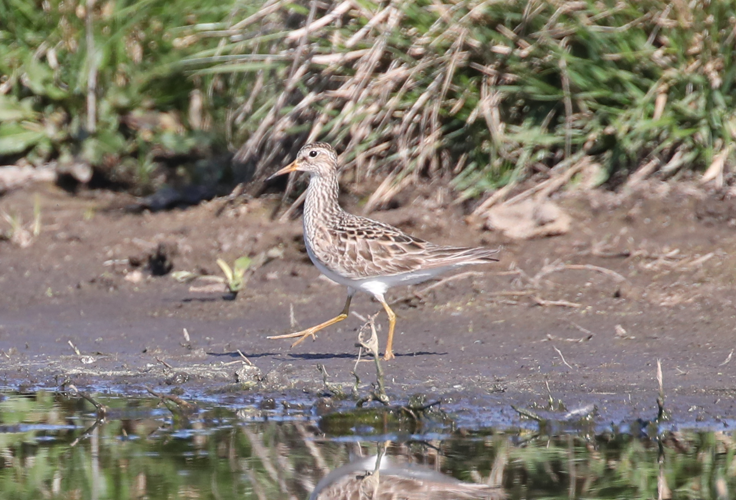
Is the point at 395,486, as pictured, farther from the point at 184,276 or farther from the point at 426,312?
the point at 184,276

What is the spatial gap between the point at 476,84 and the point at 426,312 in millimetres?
2197

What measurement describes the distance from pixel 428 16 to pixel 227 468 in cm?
538

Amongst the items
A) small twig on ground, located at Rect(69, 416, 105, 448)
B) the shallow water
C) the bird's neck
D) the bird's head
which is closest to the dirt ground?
the shallow water

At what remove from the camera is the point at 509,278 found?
830cm

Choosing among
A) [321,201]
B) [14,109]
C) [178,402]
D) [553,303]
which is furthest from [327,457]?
[14,109]

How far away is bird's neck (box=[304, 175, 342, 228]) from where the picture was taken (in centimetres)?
759

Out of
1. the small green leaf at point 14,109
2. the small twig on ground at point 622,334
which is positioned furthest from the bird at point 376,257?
the small green leaf at point 14,109

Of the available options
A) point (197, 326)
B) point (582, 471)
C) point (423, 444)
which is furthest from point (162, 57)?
point (582, 471)

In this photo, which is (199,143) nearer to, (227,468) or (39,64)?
(39,64)

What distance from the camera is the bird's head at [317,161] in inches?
313

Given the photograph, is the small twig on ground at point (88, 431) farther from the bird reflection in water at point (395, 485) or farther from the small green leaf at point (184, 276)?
the small green leaf at point (184, 276)

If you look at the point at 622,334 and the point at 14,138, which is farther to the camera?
the point at 14,138

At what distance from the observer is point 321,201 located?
7750mm

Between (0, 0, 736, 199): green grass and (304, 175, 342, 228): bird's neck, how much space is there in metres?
1.50
